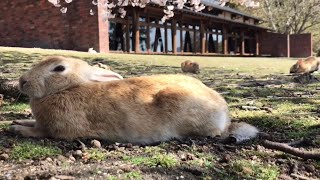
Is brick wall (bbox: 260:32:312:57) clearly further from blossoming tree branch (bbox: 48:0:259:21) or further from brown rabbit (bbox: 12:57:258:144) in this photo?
brown rabbit (bbox: 12:57:258:144)

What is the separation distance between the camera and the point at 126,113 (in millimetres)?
3141

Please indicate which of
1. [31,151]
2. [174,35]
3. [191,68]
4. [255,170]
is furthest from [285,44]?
[31,151]

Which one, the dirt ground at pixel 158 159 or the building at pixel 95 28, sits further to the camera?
the building at pixel 95 28

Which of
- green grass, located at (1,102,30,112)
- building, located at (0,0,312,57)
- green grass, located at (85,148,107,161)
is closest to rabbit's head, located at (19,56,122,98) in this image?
green grass, located at (85,148,107,161)

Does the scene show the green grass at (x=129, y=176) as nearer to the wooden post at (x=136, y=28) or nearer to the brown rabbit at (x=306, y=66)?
the brown rabbit at (x=306, y=66)

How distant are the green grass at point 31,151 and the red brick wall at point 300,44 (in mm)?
41210

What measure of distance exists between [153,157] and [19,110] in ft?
7.49

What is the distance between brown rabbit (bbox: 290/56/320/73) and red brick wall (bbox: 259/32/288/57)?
2918 cm

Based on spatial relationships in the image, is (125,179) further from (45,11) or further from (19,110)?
(45,11)

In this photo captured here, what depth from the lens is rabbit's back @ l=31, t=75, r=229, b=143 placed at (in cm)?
313

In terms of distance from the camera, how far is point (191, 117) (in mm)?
3209

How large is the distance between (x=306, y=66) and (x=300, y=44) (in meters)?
31.2

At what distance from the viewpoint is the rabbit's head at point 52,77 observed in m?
3.22

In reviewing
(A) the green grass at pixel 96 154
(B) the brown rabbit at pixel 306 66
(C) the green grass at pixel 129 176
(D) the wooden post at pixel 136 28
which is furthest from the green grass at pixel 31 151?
(D) the wooden post at pixel 136 28
